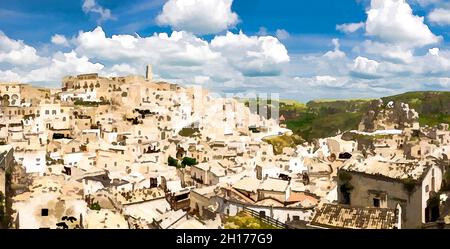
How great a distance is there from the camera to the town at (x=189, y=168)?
5.62 metres

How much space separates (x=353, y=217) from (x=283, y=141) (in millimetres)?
21304

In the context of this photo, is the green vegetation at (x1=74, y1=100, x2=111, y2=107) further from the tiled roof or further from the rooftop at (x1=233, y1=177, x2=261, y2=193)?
the tiled roof

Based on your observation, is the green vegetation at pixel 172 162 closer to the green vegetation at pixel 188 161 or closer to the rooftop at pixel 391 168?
the green vegetation at pixel 188 161

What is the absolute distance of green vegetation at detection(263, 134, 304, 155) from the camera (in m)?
24.6

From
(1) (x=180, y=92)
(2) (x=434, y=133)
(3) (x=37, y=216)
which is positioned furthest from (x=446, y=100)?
(3) (x=37, y=216)

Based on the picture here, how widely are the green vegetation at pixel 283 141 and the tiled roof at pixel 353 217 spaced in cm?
1765

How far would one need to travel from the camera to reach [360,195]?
238 inches

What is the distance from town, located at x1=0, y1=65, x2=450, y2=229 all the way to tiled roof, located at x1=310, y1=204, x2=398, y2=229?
0.06 feet

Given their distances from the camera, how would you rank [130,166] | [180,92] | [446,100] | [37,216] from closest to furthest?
1. [37,216]
2. [130,166]
3. [446,100]
4. [180,92]

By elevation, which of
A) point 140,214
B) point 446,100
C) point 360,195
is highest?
point 446,100

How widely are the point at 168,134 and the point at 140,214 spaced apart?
56.7 ft

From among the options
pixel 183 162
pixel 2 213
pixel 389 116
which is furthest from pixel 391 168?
pixel 389 116

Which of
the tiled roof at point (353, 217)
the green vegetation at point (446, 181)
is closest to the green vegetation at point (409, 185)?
the tiled roof at point (353, 217)
